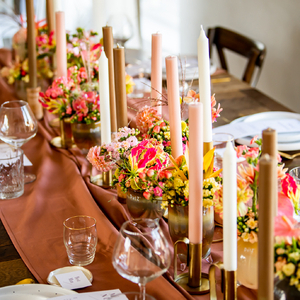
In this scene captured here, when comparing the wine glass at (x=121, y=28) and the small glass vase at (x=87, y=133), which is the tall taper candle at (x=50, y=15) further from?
the small glass vase at (x=87, y=133)

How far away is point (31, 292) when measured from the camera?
0.71 m

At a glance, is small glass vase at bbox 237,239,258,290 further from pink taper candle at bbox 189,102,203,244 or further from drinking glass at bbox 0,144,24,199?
drinking glass at bbox 0,144,24,199

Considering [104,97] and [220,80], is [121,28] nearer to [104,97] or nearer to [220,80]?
[220,80]

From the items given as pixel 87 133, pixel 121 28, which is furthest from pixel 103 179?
pixel 121 28

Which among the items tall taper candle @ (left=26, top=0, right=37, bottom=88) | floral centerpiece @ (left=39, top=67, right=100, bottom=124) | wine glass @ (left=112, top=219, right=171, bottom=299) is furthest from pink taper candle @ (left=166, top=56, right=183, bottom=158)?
tall taper candle @ (left=26, top=0, right=37, bottom=88)

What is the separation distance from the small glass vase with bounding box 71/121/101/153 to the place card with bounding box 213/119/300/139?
1.30ft

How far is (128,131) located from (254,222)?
0.37m

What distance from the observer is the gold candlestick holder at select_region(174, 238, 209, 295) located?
0.68m

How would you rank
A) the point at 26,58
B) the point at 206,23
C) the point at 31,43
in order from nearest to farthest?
1. the point at 31,43
2. the point at 26,58
3. the point at 206,23

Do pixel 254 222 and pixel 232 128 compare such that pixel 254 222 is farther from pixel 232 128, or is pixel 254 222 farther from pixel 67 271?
pixel 232 128

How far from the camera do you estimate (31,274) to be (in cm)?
80

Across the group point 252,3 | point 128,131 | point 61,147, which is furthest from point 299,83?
point 128,131

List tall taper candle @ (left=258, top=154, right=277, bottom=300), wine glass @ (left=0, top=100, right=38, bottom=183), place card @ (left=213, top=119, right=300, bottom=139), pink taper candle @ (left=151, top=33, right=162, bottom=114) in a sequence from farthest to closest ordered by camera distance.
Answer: place card @ (left=213, top=119, right=300, bottom=139), wine glass @ (left=0, top=100, right=38, bottom=183), pink taper candle @ (left=151, top=33, right=162, bottom=114), tall taper candle @ (left=258, top=154, right=277, bottom=300)

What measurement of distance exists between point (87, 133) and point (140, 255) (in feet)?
2.32
